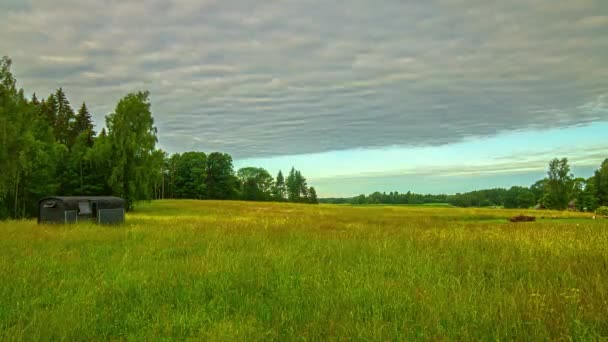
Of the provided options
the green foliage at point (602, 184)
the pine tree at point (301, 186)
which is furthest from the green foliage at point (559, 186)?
the pine tree at point (301, 186)

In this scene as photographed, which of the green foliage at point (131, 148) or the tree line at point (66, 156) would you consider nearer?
the tree line at point (66, 156)

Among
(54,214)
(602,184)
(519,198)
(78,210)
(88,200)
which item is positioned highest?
(602,184)

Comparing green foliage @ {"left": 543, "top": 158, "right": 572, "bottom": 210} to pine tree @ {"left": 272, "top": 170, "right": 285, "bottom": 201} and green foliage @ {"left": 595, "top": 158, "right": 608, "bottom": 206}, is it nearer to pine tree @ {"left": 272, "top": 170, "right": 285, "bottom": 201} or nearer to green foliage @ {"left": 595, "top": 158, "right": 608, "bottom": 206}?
green foliage @ {"left": 595, "top": 158, "right": 608, "bottom": 206}

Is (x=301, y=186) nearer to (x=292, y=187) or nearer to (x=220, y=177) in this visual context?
(x=292, y=187)

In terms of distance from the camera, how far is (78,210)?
2492 cm

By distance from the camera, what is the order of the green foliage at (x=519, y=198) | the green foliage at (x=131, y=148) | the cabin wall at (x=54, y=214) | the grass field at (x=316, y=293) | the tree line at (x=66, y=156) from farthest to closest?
the green foliage at (x=519, y=198)
the green foliage at (x=131, y=148)
the tree line at (x=66, y=156)
the cabin wall at (x=54, y=214)
the grass field at (x=316, y=293)

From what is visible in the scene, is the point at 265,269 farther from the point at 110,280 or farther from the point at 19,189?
the point at 19,189

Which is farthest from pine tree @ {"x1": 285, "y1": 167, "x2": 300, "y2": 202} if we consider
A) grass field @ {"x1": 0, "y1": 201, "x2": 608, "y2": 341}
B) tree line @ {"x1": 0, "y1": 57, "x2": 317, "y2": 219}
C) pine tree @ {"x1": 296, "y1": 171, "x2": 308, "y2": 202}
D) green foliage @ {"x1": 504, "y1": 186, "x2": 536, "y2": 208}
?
grass field @ {"x1": 0, "y1": 201, "x2": 608, "y2": 341}

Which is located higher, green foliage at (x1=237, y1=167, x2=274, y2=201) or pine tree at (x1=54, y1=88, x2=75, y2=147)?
pine tree at (x1=54, y1=88, x2=75, y2=147)

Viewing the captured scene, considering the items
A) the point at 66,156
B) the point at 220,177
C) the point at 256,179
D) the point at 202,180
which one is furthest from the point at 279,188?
the point at 66,156

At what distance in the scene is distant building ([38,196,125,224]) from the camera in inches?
944

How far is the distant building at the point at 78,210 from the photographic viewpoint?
78.6 feet

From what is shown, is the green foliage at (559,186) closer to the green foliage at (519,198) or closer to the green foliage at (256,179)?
the green foliage at (519,198)

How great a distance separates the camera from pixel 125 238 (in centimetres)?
1523
